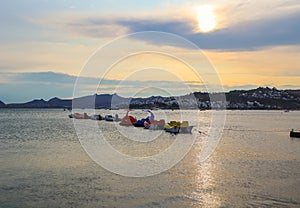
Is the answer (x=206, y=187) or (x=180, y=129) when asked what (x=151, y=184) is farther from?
(x=180, y=129)

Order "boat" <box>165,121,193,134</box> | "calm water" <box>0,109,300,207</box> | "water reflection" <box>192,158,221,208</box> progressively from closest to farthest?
"calm water" <box>0,109,300,207</box> < "water reflection" <box>192,158,221,208</box> < "boat" <box>165,121,193,134</box>

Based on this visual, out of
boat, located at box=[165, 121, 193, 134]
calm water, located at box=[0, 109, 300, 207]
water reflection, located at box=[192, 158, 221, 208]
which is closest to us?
calm water, located at box=[0, 109, 300, 207]

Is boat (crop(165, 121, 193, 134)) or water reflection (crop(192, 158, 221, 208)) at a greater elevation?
boat (crop(165, 121, 193, 134))

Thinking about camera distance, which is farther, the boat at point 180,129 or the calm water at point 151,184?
the boat at point 180,129

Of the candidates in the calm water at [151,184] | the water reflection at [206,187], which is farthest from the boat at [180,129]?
the water reflection at [206,187]

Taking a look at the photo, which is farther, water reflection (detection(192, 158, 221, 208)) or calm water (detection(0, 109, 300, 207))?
water reflection (detection(192, 158, 221, 208))

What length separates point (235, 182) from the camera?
24.2 meters

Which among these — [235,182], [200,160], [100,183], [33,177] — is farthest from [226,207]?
[200,160]

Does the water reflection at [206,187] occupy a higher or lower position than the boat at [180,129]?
lower

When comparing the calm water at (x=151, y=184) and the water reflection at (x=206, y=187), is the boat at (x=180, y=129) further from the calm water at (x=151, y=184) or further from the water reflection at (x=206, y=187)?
the water reflection at (x=206, y=187)

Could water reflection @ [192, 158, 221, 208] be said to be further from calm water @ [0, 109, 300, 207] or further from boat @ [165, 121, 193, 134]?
boat @ [165, 121, 193, 134]

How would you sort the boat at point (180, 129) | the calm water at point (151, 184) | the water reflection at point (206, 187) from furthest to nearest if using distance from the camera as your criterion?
the boat at point (180, 129) < the water reflection at point (206, 187) < the calm water at point (151, 184)

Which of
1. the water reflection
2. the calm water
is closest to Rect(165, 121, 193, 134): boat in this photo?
the calm water

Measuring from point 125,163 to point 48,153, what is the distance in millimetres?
9062
